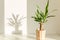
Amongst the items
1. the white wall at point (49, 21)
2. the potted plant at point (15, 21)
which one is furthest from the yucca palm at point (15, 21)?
the white wall at point (49, 21)

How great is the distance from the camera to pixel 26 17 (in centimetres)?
203

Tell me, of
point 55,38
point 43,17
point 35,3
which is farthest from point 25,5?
point 55,38

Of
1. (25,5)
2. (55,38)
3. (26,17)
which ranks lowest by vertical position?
(55,38)

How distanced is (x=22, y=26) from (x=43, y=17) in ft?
1.60

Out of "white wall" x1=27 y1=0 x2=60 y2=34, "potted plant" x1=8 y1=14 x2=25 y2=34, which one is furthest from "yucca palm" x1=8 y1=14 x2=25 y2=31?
"white wall" x1=27 y1=0 x2=60 y2=34

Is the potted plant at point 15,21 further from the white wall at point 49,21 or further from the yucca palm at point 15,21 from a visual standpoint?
the white wall at point 49,21

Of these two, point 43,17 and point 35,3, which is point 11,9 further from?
point 43,17

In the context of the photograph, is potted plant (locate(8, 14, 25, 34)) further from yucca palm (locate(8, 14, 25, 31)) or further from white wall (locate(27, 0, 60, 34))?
white wall (locate(27, 0, 60, 34))

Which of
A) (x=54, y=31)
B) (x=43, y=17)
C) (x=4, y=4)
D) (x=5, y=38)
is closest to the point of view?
(x=43, y=17)

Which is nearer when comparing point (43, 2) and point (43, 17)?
point (43, 17)

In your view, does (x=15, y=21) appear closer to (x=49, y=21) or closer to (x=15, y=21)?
(x=15, y=21)

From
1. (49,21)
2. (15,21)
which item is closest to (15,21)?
(15,21)

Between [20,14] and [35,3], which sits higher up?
[35,3]

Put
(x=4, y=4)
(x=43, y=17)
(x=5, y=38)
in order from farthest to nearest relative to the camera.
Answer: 1. (x=4, y=4)
2. (x=5, y=38)
3. (x=43, y=17)
